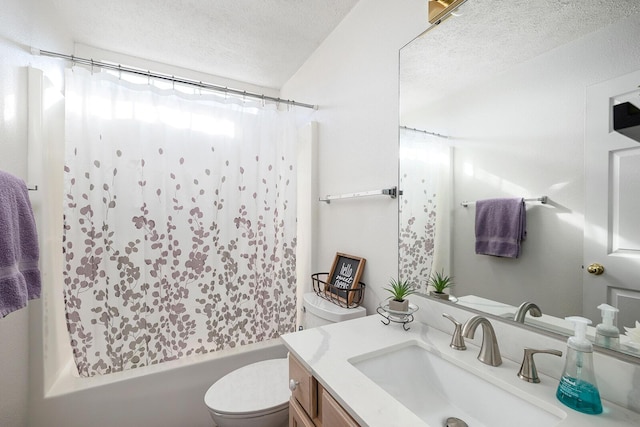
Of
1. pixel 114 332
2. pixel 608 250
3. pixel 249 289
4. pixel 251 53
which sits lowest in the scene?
pixel 114 332

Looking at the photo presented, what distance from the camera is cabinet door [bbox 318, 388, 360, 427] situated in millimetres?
651

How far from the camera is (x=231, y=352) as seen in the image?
5.83 feet

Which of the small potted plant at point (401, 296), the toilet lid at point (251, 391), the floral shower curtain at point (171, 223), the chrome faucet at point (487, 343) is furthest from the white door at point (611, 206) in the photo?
the floral shower curtain at point (171, 223)

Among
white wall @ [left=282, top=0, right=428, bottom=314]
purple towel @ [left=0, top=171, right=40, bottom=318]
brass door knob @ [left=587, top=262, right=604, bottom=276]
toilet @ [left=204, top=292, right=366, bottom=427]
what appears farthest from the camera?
white wall @ [left=282, top=0, right=428, bottom=314]

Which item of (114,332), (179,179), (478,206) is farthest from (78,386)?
(478,206)

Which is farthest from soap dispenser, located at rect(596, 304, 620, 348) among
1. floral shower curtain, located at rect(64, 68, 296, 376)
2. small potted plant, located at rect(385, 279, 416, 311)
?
floral shower curtain, located at rect(64, 68, 296, 376)

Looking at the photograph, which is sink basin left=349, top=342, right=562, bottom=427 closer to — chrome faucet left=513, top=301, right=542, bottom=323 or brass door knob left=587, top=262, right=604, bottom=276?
chrome faucet left=513, top=301, right=542, bottom=323

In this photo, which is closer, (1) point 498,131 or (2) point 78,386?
(1) point 498,131

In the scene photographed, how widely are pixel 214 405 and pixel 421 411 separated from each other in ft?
3.08

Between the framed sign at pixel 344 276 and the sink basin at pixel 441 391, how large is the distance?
0.55 metres

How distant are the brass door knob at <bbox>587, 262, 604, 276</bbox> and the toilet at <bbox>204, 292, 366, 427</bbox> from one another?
92cm

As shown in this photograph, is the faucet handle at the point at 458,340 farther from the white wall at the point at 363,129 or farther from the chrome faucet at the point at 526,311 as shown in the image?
the white wall at the point at 363,129

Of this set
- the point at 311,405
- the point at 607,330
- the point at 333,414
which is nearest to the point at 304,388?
the point at 311,405

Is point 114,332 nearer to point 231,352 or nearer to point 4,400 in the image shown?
point 4,400
